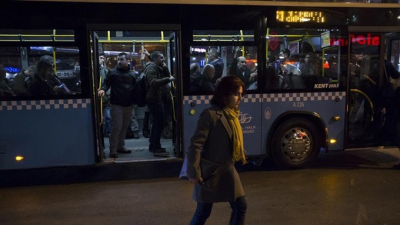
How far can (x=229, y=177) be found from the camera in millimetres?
3123

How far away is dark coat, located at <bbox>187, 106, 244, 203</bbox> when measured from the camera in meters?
3.06

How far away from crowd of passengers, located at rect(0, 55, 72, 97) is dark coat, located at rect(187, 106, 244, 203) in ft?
10.6

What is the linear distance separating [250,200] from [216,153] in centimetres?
216

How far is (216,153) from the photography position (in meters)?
3.09

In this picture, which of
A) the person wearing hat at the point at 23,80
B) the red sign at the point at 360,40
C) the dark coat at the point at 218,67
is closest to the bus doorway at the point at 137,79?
the dark coat at the point at 218,67

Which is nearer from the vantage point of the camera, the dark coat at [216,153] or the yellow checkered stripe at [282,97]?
the dark coat at [216,153]

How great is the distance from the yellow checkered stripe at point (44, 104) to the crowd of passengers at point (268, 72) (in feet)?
5.66

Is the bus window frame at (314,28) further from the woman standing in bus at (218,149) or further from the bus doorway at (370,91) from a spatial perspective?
the woman standing in bus at (218,149)

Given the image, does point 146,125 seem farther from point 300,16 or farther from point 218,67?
point 300,16

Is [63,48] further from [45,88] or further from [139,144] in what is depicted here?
[139,144]

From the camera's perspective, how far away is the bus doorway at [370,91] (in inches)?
254

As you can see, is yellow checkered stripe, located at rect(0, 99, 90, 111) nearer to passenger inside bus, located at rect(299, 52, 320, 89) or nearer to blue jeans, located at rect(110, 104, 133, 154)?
blue jeans, located at rect(110, 104, 133, 154)

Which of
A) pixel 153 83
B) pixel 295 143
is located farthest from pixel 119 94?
pixel 295 143

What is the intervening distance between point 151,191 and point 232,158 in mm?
2624
